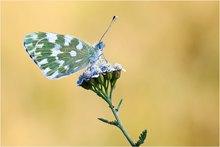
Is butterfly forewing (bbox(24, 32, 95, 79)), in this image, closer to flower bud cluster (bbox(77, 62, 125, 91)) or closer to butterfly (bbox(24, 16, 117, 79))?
butterfly (bbox(24, 16, 117, 79))

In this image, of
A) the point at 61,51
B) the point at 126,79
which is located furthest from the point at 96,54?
the point at 126,79

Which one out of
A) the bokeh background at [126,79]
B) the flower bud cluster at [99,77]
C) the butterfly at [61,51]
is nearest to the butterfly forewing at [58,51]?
the butterfly at [61,51]

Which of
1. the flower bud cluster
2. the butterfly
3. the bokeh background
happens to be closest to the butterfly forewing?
the butterfly

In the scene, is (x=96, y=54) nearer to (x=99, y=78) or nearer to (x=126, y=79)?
(x=99, y=78)

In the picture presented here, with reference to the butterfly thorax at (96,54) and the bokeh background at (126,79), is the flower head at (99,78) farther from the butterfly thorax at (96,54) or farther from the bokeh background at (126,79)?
the bokeh background at (126,79)

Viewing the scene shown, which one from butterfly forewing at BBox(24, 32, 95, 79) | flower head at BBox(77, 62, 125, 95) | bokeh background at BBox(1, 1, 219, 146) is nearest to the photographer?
flower head at BBox(77, 62, 125, 95)
